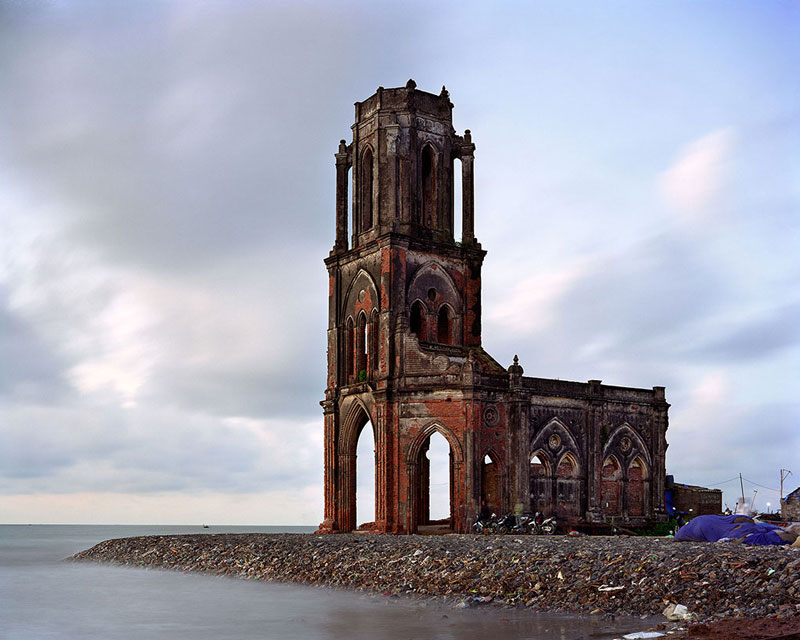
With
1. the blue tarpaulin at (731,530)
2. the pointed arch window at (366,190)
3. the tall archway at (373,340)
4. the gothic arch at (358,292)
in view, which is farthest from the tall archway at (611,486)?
the pointed arch window at (366,190)

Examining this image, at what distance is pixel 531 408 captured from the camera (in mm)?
41781

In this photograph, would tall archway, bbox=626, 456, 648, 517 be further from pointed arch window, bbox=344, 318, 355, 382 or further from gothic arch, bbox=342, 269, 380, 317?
gothic arch, bbox=342, 269, 380, 317

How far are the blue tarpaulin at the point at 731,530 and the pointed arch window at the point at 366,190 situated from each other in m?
23.5

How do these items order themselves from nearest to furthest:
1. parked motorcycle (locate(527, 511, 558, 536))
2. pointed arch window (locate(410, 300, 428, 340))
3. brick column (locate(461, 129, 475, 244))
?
parked motorcycle (locate(527, 511, 558, 536)), pointed arch window (locate(410, 300, 428, 340)), brick column (locate(461, 129, 475, 244))

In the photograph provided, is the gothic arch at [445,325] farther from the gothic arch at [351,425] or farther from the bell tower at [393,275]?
the gothic arch at [351,425]

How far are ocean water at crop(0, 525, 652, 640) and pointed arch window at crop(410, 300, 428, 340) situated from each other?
51.6ft

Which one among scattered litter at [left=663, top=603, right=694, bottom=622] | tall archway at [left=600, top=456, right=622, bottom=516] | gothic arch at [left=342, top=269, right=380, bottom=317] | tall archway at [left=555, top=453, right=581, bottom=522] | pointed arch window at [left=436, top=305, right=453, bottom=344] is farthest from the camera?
pointed arch window at [left=436, top=305, right=453, bottom=344]

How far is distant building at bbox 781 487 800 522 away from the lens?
46969 mm

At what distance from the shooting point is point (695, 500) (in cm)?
4688

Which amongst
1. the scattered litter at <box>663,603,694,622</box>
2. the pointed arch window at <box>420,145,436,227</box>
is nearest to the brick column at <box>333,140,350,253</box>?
the pointed arch window at <box>420,145,436,227</box>

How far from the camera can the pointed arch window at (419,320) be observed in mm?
45219

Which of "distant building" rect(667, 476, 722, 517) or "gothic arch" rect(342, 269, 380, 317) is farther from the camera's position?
"distant building" rect(667, 476, 722, 517)

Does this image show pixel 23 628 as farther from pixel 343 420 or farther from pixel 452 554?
pixel 343 420

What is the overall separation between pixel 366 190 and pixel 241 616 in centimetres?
2652
